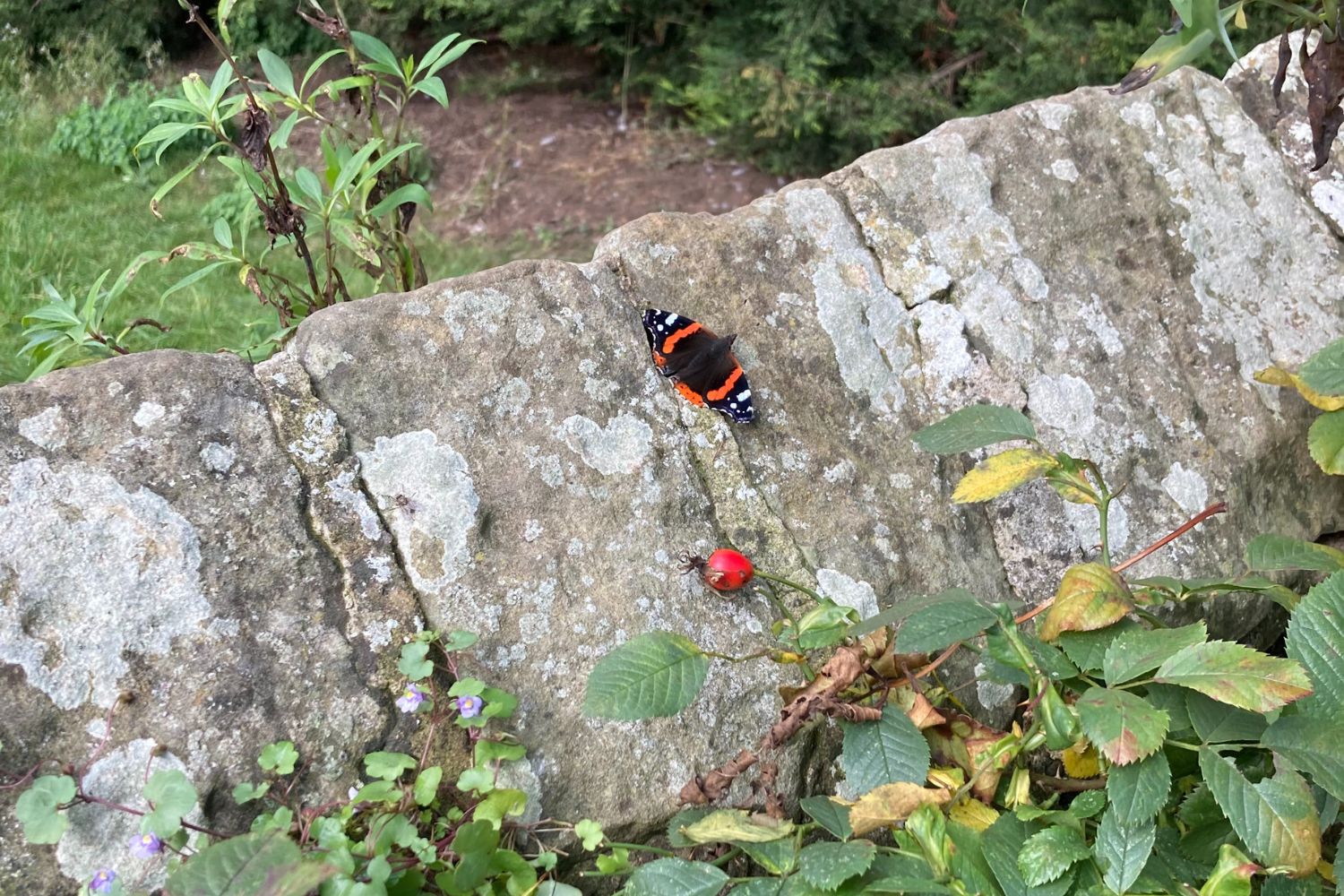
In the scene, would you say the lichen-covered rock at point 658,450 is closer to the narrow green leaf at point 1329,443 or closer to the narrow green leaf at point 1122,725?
the narrow green leaf at point 1329,443

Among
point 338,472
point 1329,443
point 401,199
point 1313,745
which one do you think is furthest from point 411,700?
point 1329,443

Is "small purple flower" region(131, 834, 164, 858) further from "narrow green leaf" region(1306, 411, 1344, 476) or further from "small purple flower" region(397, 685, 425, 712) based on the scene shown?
"narrow green leaf" region(1306, 411, 1344, 476)

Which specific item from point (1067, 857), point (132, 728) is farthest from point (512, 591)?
point (1067, 857)

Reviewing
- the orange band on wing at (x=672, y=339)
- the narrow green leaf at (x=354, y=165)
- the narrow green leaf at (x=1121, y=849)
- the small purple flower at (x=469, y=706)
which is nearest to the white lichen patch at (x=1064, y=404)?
the orange band on wing at (x=672, y=339)

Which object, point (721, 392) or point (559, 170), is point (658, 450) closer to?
point (721, 392)

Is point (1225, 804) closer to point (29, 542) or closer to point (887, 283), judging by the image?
point (887, 283)
